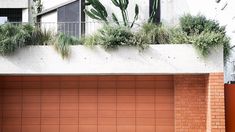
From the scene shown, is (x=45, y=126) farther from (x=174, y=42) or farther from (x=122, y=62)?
(x=174, y=42)

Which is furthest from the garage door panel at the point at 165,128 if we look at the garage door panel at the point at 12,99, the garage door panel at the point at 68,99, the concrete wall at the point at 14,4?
the concrete wall at the point at 14,4

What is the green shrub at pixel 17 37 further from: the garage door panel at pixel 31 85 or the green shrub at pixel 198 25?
the green shrub at pixel 198 25

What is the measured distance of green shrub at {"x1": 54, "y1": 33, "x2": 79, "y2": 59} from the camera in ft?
42.8

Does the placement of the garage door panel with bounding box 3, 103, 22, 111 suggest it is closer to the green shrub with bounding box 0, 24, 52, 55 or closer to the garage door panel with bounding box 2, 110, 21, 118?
the garage door panel with bounding box 2, 110, 21, 118

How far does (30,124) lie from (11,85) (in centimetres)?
143

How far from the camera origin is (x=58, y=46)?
13.1 m

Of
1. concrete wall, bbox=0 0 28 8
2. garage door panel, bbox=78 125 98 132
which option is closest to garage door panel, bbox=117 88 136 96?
garage door panel, bbox=78 125 98 132

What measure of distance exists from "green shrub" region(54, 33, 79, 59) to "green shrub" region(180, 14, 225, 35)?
332 cm

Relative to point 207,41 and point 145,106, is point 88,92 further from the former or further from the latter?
point 207,41

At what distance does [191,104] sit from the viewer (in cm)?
1341

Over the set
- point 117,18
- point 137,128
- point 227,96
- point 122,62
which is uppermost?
point 117,18

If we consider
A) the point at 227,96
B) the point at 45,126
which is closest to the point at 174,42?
the point at 227,96

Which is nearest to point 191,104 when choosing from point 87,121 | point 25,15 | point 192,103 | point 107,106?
point 192,103

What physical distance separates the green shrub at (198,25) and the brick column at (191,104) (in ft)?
4.78
